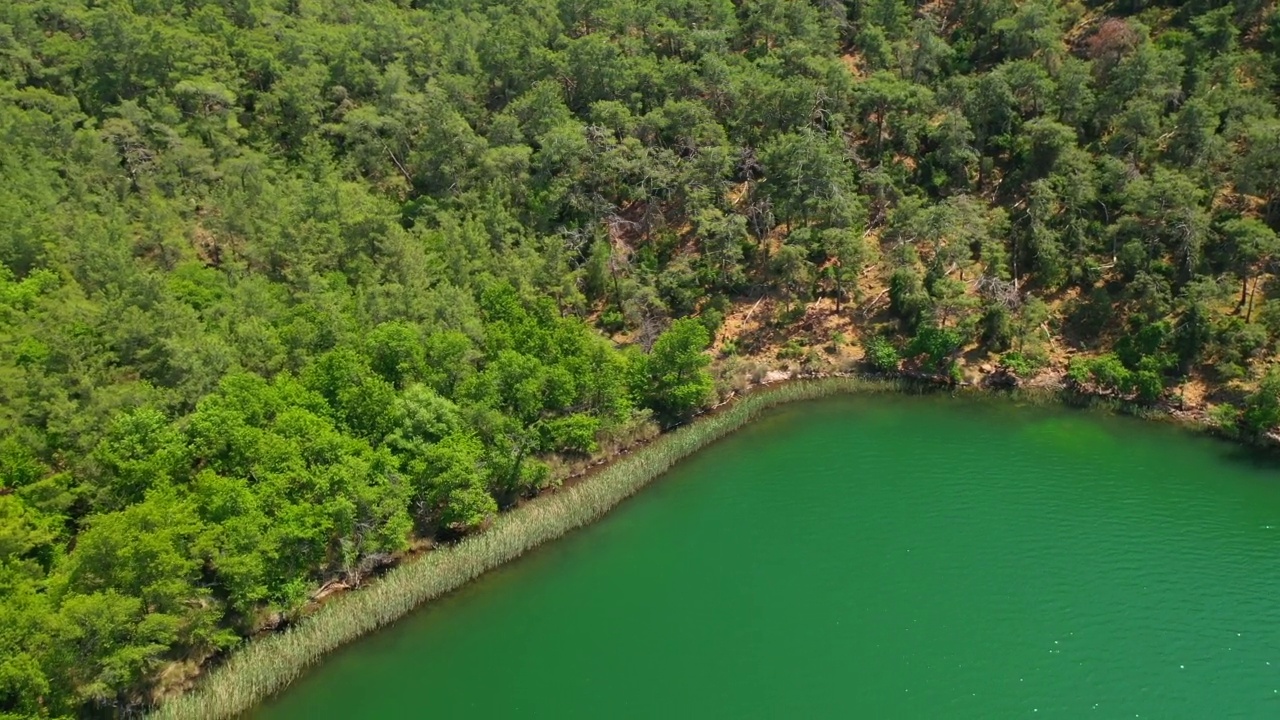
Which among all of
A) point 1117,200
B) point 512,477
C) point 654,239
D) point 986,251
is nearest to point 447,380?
point 512,477

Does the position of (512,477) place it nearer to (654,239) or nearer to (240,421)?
(240,421)

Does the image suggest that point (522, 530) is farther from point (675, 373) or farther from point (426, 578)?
point (675, 373)

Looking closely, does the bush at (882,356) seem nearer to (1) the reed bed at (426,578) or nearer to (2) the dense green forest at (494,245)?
(2) the dense green forest at (494,245)

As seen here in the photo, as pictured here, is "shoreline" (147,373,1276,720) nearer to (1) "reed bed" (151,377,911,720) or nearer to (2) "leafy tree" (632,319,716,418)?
(1) "reed bed" (151,377,911,720)

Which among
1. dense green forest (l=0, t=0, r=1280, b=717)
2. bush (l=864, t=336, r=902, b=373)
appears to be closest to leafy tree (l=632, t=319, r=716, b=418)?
dense green forest (l=0, t=0, r=1280, b=717)

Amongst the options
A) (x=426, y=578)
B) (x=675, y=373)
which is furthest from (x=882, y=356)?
(x=426, y=578)

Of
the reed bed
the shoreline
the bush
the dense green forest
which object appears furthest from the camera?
the bush
